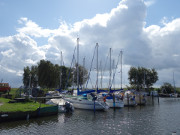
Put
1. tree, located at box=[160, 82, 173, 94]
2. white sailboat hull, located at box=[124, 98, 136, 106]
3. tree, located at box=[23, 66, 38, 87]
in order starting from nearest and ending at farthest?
white sailboat hull, located at box=[124, 98, 136, 106], tree, located at box=[23, 66, 38, 87], tree, located at box=[160, 82, 173, 94]

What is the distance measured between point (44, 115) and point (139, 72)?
8828 cm

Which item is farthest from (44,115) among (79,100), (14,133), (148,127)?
(148,127)

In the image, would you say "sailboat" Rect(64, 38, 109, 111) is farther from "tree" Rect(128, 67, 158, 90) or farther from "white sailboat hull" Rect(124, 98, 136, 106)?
"tree" Rect(128, 67, 158, 90)

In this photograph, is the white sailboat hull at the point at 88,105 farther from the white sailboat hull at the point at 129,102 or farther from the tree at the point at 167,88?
the tree at the point at 167,88

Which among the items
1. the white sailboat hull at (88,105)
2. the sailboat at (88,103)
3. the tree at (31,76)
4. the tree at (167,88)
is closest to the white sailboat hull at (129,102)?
the sailboat at (88,103)

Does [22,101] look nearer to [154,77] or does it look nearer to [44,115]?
[44,115]

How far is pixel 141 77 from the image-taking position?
106 m

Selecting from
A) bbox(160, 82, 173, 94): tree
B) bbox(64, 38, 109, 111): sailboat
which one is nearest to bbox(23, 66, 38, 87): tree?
bbox(64, 38, 109, 111): sailboat

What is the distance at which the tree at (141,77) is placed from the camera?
10612 cm

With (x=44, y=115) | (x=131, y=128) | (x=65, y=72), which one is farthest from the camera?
(x=65, y=72)

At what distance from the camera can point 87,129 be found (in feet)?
70.2

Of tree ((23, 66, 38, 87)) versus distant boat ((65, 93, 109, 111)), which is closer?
distant boat ((65, 93, 109, 111))

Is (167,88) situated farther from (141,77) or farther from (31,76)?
(31,76)

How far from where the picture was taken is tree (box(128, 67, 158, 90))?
106 meters
